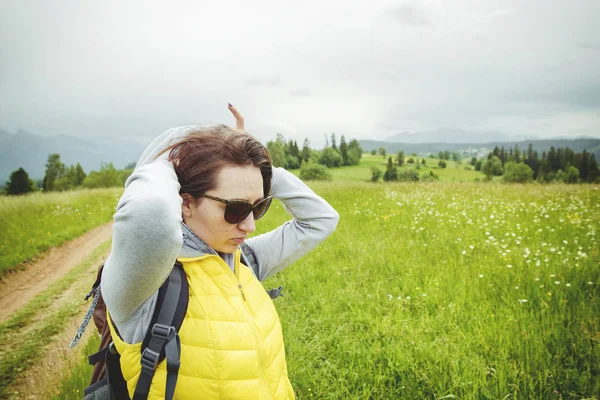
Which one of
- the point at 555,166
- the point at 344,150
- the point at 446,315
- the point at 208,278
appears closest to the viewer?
the point at 208,278

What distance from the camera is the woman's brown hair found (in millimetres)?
1234

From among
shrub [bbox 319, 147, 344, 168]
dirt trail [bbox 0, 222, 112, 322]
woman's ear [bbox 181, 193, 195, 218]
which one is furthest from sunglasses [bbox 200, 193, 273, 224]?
shrub [bbox 319, 147, 344, 168]

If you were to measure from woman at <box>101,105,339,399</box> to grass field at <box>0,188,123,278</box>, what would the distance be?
7.56m

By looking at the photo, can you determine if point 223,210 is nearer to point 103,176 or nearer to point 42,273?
point 42,273

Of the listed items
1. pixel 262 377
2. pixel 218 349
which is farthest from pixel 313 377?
pixel 218 349

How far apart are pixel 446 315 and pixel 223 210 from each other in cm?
337

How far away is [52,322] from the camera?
452cm

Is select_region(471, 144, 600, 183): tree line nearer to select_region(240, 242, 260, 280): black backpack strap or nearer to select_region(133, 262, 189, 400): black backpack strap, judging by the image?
select_region(240, 242, 260, 280): black backpack strap

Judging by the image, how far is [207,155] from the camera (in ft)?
4.13

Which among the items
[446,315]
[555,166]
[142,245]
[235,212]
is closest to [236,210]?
[235,212]

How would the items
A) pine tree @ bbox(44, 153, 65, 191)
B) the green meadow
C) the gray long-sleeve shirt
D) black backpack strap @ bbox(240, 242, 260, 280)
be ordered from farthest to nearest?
pine tree @ bbox(44, 153, 65, 191) < the green meadow < black backpack strap @ bbox(240, 242, 260, 280) < the gray long-sleeve shirt

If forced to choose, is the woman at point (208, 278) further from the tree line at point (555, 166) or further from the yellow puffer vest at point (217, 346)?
the tree line at point (555, 166)

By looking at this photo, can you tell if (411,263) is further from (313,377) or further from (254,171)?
(254,171)

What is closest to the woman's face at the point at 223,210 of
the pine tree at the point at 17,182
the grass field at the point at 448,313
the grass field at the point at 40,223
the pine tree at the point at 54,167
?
the grass field at the point at 448,313
